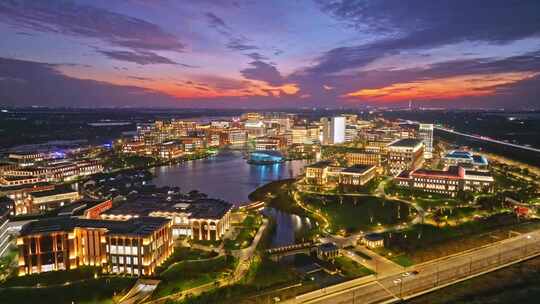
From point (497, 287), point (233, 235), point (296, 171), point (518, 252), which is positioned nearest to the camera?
point (497, 287)

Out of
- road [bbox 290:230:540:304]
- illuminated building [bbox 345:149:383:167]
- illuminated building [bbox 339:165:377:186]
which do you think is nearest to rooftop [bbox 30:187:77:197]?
road [bbox 290:230:540:304]

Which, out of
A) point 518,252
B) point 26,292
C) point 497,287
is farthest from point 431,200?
point 26,292

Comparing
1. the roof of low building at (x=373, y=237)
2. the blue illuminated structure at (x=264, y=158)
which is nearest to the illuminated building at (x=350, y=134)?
the blue illuminated structure at (x=264, y=158)

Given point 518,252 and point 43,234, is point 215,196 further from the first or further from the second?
point 518,252

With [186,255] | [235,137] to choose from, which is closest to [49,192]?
[186,255]

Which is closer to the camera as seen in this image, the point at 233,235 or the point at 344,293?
the point at 344,293

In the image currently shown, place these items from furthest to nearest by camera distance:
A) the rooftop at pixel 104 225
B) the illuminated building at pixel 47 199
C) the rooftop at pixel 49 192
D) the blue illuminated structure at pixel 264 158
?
the blue illuminated structure at pixel 264 158
the rooftop at pixel 49 192
the illuminated building at pixel 47 199
the rooftop at pixel 104 225

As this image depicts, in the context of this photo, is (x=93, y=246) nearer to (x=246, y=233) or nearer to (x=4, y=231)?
(x=4, y=231)

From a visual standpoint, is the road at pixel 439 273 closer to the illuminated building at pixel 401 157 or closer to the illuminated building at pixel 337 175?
the illuminated building at pixel 337 175

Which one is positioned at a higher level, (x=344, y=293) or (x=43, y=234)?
(x=43, y=234)
